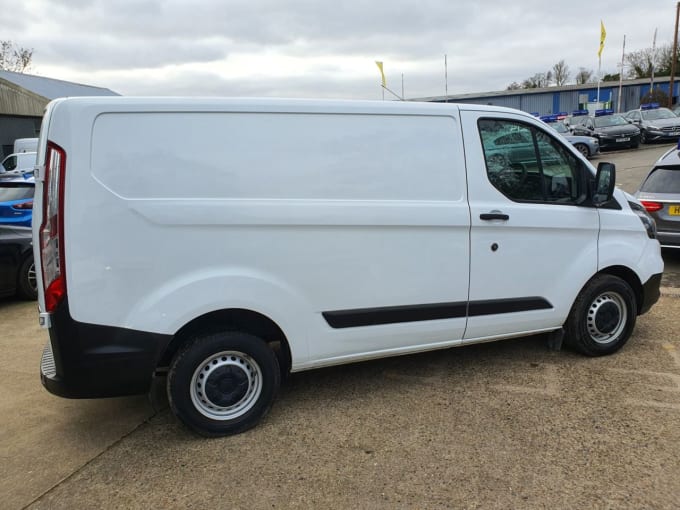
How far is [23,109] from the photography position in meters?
25.9

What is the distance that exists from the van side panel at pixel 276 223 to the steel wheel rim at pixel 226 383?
11.9 inches

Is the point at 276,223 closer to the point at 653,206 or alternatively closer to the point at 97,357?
the point at 97,357

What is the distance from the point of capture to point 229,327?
3.29 metres

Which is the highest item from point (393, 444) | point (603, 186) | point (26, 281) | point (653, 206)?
point (603, 186)

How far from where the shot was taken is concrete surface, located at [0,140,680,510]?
2.74 metres

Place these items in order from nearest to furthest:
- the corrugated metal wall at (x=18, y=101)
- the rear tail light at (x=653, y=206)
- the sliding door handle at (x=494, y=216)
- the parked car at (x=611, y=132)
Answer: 1. the sliding door handle at (x=494, y=216)
2. the rear tail light at (x=653, y=206)
3. the parked car at (x=611, y=132)
4. the corrugated metal wall at (x=18, y=101)

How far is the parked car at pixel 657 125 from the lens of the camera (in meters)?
22.8

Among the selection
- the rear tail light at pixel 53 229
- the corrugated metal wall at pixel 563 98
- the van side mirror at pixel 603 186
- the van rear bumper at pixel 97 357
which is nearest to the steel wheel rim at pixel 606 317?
the van side mirror at pixel 603 186

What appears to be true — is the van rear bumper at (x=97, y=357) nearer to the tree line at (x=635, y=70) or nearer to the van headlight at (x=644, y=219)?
the van headlight at (x=644, y=219)

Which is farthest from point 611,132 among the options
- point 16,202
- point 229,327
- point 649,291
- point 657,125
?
point 229,327

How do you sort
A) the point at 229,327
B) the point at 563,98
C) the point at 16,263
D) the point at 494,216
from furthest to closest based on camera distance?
the point at 563,98, the point at 16,263, the point at 494,216, the point at 229,327

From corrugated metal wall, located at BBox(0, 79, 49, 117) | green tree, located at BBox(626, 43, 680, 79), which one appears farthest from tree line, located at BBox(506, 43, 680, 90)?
corrugated metal wall, located at BBox(0, 79, 49, 117)

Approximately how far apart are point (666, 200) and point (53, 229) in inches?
263

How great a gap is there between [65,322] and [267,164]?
1.40 meters
